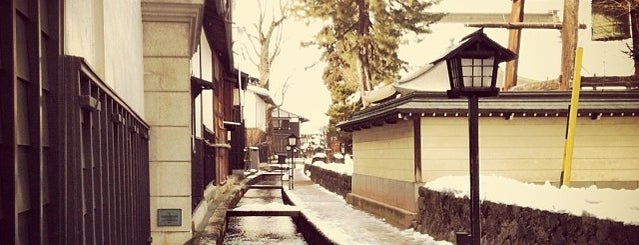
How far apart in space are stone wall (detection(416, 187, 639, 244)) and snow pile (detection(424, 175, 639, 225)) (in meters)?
0.10

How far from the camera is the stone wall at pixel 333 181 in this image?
27.2 metres

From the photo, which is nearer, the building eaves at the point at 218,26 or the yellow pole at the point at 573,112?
the yellow pole at the point at 573,112

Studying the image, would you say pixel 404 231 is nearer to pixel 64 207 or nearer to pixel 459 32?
pixel 64 207

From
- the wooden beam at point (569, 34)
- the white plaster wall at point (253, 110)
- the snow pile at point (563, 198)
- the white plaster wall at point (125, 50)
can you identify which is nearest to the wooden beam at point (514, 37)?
the wooden beam at point (569, 34)

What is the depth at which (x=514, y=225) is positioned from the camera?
33.8ft

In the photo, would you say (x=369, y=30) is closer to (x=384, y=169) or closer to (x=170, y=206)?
(x=384, y=169)

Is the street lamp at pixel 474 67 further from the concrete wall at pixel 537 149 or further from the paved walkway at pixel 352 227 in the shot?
the concrete wall at pixel 537 149

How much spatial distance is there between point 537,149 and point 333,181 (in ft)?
53.2

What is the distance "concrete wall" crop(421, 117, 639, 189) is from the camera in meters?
15.8

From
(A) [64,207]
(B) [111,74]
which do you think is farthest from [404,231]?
(A) [64,207]

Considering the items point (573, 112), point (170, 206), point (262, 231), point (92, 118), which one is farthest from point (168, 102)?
point (262, 231)

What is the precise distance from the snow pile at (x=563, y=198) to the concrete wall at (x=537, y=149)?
1.79 meters

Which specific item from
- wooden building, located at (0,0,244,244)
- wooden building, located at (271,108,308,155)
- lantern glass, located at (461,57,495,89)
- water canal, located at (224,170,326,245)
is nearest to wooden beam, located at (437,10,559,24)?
water canal, located at (224,170,326,245)
